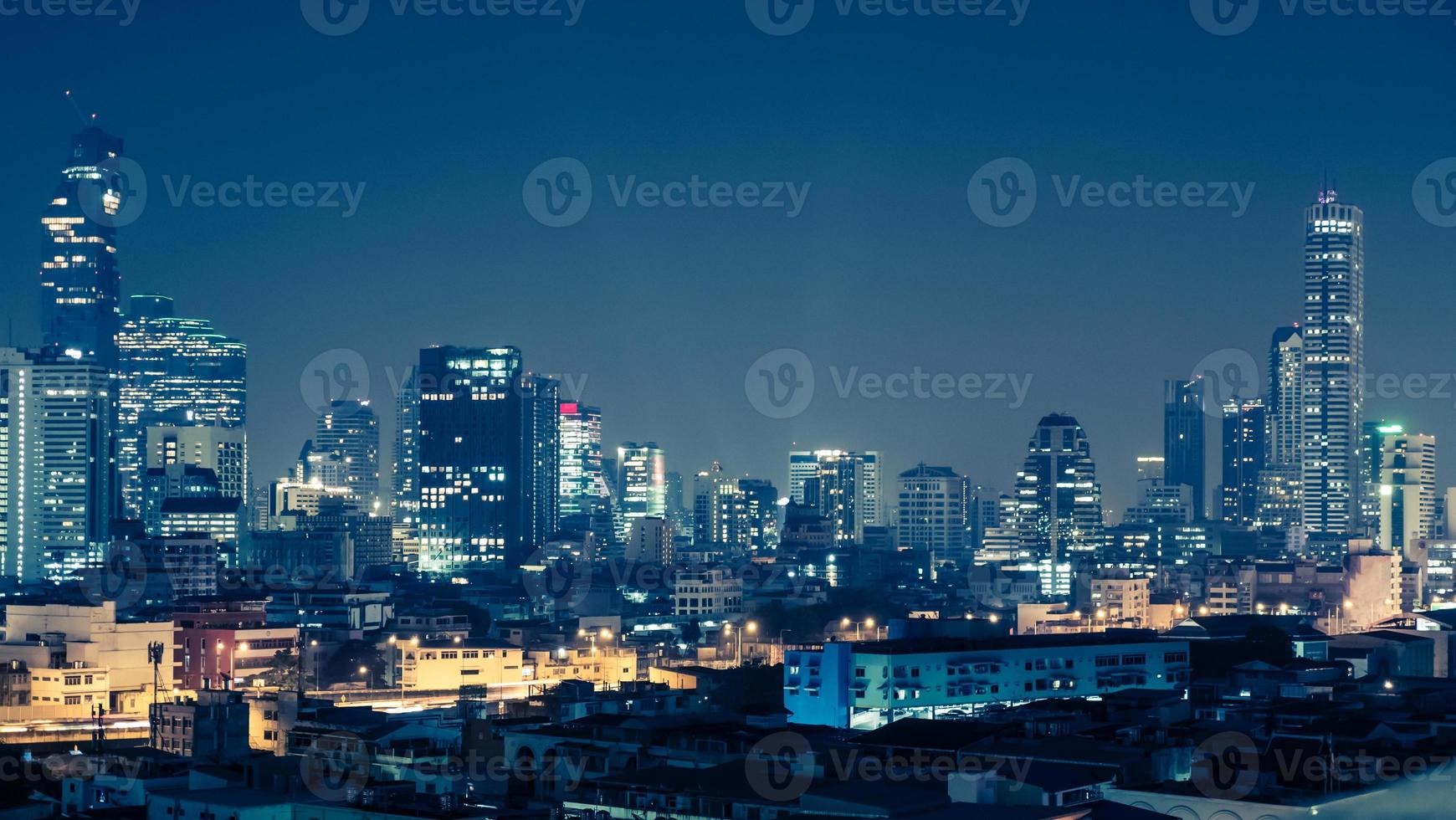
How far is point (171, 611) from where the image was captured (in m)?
57.5

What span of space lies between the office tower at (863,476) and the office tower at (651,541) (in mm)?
22149

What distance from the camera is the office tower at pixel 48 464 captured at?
106 m

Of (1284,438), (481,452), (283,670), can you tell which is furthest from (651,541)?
(283,670)

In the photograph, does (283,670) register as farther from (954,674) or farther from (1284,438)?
(1284,438)

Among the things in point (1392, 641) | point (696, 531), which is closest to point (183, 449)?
point (696, 531)

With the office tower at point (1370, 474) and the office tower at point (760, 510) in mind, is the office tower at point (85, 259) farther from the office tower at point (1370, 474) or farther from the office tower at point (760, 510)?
the office tower at point (1370, 474)

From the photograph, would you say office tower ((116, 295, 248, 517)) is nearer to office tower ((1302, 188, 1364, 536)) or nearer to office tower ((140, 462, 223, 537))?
office tower ((140, 462, 223, 537))

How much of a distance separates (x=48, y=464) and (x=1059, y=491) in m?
47.9

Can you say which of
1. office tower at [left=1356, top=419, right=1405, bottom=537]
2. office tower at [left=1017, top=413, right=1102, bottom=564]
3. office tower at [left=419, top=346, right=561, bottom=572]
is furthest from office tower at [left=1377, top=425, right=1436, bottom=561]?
office tower at [left=419, top=346, right=561, bottom=572]

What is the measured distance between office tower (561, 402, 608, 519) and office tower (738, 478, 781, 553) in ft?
29.4

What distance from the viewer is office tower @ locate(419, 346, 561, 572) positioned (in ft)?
390

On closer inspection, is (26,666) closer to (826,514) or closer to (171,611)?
(171,611)

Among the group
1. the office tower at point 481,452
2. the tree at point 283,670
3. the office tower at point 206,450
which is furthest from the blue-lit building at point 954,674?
the office tower at point 206,450

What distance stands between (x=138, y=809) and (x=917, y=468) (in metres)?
110
